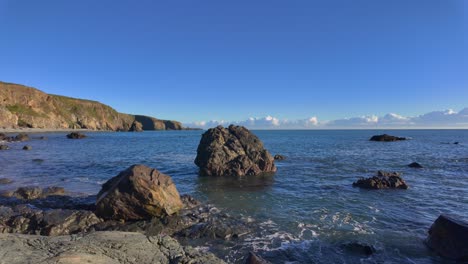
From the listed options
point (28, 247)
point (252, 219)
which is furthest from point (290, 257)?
point (28, 247)

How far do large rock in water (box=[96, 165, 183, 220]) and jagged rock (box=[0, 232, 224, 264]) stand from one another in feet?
21.4

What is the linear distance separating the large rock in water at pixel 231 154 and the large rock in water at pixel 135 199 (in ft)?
43.6

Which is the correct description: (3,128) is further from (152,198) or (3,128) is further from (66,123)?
(152,198)

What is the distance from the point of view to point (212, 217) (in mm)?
15422

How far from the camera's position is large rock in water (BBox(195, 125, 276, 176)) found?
29281 millimetres

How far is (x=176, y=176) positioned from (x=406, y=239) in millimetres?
20490

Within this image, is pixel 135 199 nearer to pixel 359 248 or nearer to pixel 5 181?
pixel 359 248

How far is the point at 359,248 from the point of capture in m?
11.8

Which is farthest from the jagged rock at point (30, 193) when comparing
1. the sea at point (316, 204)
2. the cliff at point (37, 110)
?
the cliff at point (37, 110)

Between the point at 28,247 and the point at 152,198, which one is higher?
the point at 28,247

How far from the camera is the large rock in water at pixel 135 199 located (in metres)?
14.7

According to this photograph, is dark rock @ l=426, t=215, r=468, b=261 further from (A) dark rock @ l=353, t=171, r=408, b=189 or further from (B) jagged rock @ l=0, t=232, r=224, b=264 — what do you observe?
(A) dark rock @ l=353, t=171, r=408, b=189

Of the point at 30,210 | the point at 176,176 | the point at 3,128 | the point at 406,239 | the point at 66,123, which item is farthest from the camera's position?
the point at 66,123

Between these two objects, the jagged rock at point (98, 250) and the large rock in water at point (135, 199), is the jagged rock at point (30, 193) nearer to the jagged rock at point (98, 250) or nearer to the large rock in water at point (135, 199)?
the large rock in water at point (135, 199)
